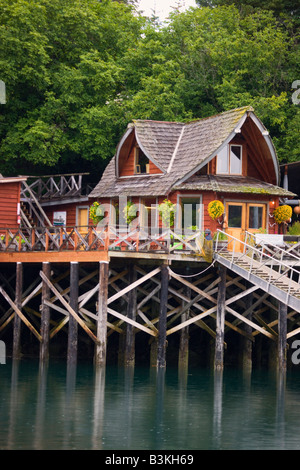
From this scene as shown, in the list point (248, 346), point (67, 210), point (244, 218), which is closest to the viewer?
point (248, 346)

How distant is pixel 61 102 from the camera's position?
158 feet

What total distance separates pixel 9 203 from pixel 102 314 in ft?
31.5

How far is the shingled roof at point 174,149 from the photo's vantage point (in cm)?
3762

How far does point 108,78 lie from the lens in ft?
161

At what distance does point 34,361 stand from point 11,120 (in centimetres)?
1671

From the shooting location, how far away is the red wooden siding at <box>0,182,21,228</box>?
40.4 m

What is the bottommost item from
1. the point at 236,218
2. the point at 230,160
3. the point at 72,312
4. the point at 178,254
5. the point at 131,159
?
the point at 72,312

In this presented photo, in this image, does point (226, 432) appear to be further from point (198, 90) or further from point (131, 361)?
point (198, 90)

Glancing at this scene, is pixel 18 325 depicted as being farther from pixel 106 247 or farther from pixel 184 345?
pixel 184 345

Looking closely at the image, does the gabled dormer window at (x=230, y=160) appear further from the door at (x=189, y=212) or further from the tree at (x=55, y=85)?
the tree at (x=55, y=85)

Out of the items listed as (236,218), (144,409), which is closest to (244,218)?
(236,218)

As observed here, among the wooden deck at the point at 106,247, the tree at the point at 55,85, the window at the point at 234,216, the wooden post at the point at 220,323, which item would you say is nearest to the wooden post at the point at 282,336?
the wooden post at the point at 220,323

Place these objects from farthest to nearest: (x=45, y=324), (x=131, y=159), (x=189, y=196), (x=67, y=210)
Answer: (x=67, y=210) < (x=131, y=159) < (x=189, y=196) < (x=45, y=324)

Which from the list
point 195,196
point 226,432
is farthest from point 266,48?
point 226,432
